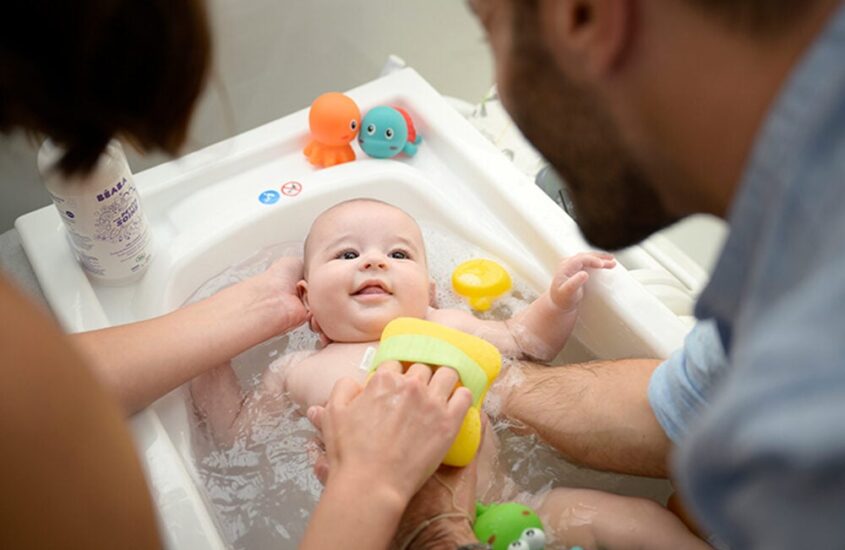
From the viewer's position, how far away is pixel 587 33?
565 millimetres

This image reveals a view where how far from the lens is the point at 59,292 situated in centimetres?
126

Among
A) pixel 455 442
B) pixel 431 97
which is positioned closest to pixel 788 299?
pixel 455 442

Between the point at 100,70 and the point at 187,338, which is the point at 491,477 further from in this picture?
the point at 100,70

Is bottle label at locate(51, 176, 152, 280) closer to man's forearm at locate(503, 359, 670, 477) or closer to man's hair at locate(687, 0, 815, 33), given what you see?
man's forearm at locate(503, 359, 670, 477)

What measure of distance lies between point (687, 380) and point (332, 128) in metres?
0.77

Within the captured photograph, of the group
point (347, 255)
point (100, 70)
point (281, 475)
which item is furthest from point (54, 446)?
point (347, 255)

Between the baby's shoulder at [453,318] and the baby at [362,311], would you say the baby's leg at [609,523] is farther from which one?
the baby's shoulder at [453,318]

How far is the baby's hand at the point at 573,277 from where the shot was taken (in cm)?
123

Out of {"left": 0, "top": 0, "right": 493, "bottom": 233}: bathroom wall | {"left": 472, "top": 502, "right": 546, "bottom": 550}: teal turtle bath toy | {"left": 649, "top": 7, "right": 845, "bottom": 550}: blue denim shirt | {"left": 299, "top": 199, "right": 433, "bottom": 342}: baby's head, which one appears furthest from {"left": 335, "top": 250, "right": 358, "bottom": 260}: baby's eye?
{"left": 649, "top": 7, "right": 845, "bottom": 550}: blue denim shirt

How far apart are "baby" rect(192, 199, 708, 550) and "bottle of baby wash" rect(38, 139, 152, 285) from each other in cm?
21

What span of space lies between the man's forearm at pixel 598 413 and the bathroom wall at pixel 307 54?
904 mm

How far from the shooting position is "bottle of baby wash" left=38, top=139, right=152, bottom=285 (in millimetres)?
1168

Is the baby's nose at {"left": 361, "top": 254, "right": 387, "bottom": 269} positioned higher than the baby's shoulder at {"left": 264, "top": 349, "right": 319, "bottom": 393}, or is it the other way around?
the baby's nose at {"left": 361, "top": 254, "right": 387, "bottom": 269}

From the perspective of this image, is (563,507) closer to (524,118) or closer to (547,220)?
Result: (547,220)
